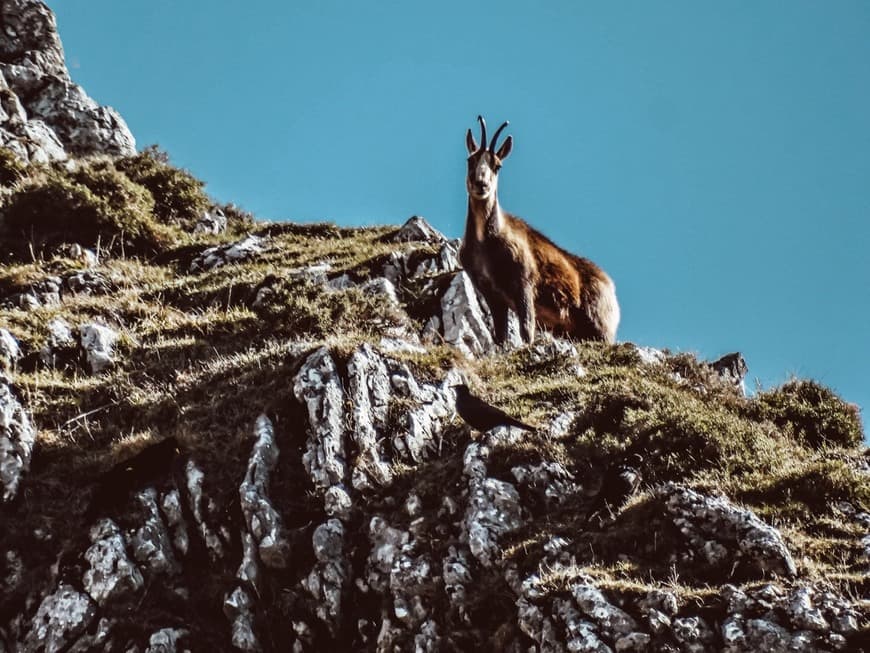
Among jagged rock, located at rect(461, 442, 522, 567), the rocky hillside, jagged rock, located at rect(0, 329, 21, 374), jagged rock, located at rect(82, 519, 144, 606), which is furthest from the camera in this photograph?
jagged rock, located at rect(0, 329, 21, 374)

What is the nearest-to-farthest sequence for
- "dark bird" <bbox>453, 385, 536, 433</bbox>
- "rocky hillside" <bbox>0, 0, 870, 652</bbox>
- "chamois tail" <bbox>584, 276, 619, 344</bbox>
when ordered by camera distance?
"rocky hillside" <bbox>0, 0, 870, 652</bbox> → "dark bird" <bbox>453, 385, 536, 433</bbox> → "chamois tail" <bbox>584, 276, 619, 344</bbox>

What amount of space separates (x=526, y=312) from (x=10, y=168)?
17685 mm

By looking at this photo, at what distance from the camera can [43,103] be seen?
110 feet

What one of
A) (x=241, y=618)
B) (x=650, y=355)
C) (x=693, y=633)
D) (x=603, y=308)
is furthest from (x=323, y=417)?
(x=603, y=308)

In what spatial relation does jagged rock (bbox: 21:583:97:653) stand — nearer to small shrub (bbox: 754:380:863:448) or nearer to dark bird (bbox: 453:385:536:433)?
dark bird (bbox: 453:385:536:433)

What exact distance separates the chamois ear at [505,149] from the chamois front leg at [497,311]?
3448 millimetres

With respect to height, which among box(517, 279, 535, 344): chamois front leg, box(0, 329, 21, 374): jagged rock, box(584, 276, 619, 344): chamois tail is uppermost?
box(584, 276, 619, 344): chamois tail

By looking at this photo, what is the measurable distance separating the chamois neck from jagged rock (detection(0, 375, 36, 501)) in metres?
10.4

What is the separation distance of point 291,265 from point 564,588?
1576 centimetres

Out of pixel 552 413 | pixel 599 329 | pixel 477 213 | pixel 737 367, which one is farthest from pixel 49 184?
pixel 737 367

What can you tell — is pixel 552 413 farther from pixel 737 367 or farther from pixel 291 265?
pixel 291 265

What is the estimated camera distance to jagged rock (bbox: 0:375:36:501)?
10812 mm

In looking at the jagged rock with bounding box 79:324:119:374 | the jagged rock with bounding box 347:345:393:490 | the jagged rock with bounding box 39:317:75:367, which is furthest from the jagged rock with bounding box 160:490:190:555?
the jagged rock with bounding box 39:317:75:367

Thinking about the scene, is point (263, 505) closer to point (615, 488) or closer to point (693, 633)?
point (615, 488)
